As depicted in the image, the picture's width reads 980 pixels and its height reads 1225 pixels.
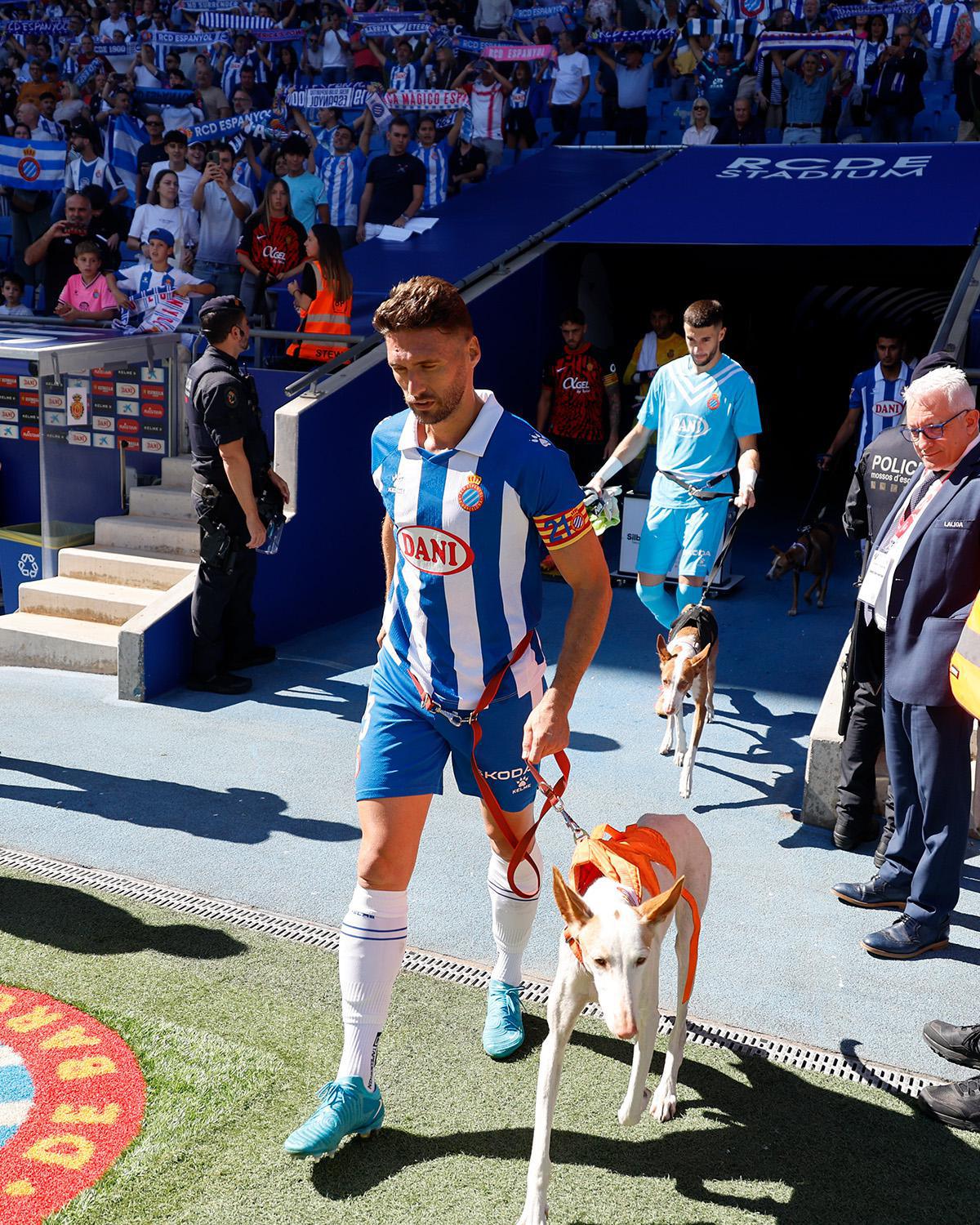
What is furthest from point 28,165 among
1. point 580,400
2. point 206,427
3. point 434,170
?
point 206,427

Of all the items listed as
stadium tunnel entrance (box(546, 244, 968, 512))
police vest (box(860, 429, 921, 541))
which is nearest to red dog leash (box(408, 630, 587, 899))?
police vest (box(860, 429, 921, 541))

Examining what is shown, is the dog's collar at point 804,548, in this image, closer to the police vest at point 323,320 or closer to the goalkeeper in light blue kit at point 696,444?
the goalkeeper in light blue kit at point 696,444

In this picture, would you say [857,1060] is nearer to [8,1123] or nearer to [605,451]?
[8,1123]

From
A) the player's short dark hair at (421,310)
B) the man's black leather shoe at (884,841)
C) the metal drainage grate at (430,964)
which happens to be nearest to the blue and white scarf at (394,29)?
the metal drainage grate at (430,964)

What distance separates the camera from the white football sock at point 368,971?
10.2 feet

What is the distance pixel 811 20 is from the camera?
557 inches

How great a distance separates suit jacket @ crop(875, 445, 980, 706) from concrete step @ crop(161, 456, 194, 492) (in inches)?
271

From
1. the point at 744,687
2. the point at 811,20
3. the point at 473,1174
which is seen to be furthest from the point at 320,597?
the point at 811,20

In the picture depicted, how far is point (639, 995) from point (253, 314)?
951 centimetres

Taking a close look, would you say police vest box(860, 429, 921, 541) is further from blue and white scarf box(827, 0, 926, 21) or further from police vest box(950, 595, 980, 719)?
blue and white scarf box(827, 0, 926, 21)

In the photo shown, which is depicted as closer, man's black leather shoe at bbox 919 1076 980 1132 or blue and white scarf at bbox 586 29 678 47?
man's black leather shoe at bbox 919 1076 980 1132

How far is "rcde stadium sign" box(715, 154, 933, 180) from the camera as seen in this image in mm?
11406

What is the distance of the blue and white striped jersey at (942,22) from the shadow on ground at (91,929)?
14.0 meters

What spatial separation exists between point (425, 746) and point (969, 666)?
62.4 inches
